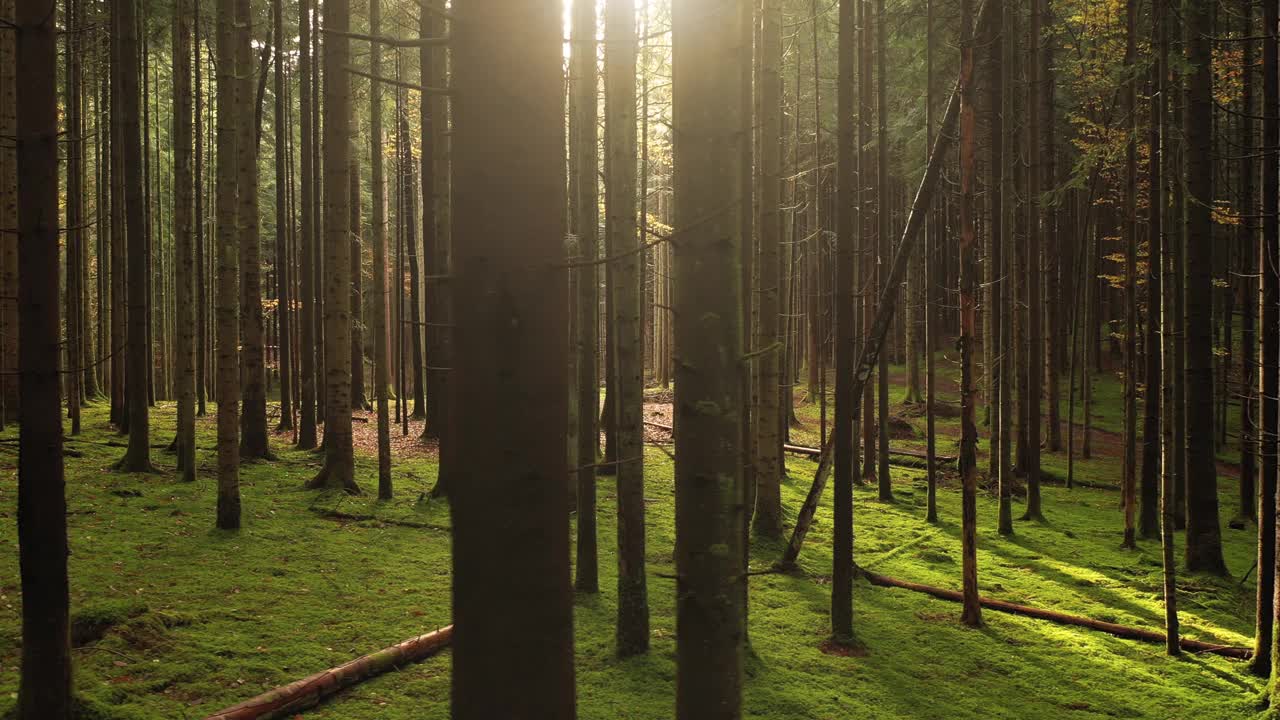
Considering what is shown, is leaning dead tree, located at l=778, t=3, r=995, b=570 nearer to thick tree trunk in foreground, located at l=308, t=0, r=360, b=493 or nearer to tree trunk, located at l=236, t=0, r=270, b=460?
thick tree trunk in foreground, located at l=308, t=0, r=360, b=493

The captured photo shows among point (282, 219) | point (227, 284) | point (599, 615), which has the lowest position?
point (599, 615)

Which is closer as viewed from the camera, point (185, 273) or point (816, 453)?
point (185, 273)

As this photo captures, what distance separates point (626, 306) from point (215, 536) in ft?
16.8

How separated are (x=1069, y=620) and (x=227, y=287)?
8.98 m

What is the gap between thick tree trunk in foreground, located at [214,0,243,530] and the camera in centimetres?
798

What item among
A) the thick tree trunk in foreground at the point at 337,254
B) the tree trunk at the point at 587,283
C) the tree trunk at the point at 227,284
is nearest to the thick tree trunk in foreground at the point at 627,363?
the tree trunk at the point at 587,283

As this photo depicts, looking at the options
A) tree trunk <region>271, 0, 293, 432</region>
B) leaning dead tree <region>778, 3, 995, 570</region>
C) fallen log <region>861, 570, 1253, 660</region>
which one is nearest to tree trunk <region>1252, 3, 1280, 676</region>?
fallen log <region>861, 570, 1253, 660</region>

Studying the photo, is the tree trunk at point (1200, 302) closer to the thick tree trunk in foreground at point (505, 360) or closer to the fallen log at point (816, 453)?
the fallen log at point (816, 453)

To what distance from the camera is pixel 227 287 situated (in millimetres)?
8047

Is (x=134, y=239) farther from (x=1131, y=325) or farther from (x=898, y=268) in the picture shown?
(x=1131, y=325)

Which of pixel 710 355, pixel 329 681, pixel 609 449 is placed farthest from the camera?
pixel 609 449

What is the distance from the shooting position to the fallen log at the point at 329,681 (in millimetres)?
4406

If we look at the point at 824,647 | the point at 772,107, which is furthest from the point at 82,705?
the point at 772,107

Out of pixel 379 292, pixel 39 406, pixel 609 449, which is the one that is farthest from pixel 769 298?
pixel 39 406
